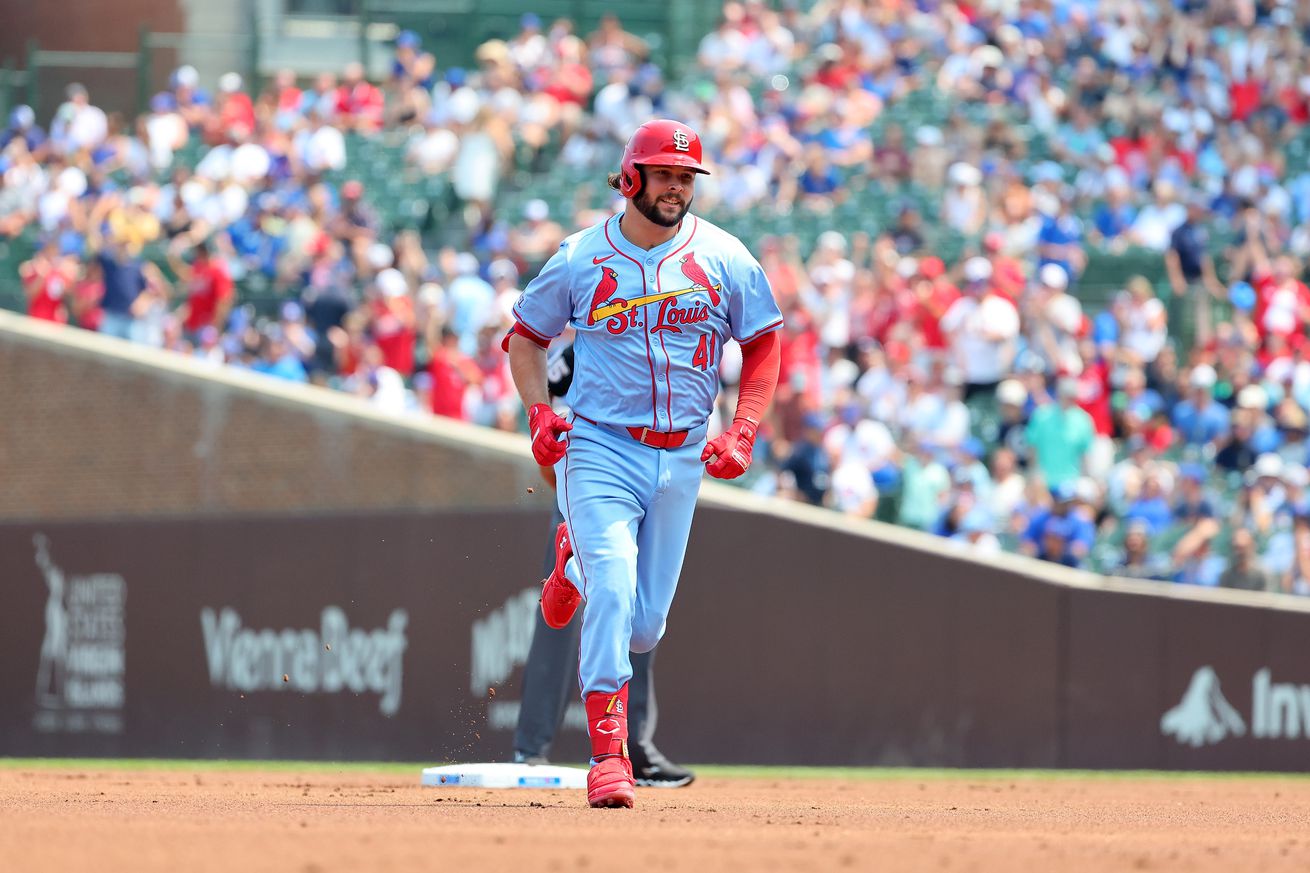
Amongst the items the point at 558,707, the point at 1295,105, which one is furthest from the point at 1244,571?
the point at 1295,105

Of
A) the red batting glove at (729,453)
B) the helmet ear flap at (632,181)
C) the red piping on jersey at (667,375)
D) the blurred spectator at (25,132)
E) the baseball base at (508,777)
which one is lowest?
the baseball base at (508,777)

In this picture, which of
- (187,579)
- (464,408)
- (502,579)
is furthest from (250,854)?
(464,408)

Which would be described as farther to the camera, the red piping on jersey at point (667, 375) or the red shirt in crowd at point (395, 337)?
the red shirt in crowd at point (395, 337)

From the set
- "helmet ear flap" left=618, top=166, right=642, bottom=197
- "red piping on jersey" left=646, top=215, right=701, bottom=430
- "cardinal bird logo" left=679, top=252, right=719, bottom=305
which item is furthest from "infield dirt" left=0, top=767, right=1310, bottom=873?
"helmet ear flap" left=618, top=166, right=642, bottom=197

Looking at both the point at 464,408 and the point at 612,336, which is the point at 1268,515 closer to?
the point at 464,408

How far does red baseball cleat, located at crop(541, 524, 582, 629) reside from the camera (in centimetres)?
757

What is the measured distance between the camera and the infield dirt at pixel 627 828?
17.6 feet

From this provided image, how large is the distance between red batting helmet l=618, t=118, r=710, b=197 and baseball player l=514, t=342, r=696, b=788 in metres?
2.08

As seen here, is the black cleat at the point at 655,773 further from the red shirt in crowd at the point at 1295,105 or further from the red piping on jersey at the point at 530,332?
the red shirt in crowd at the point at 1295,105

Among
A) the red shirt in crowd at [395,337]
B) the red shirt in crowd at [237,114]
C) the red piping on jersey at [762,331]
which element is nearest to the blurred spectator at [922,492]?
the red shirt in crowd at [395,337]

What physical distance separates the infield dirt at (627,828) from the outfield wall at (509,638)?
118 inches

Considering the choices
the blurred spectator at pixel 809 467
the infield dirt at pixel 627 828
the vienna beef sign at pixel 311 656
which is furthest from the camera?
the blurred spectator at pixel 809 467

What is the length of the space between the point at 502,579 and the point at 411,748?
129 cm

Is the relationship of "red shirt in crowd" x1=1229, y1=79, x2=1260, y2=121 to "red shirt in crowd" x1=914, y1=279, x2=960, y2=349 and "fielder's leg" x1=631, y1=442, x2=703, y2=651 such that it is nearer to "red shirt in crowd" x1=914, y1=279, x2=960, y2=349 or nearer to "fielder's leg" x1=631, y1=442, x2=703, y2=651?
"red shirt in crowd" x1=914, y1=279, x2=960, y2=349
